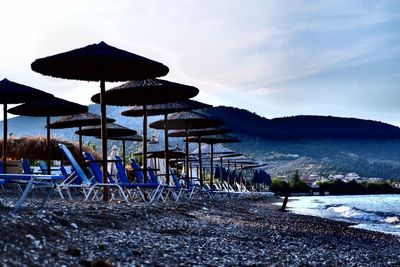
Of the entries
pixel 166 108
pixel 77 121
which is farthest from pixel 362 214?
pixel 77 121

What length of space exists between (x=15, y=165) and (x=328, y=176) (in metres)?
84.8

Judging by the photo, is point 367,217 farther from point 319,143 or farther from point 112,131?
point 319,143

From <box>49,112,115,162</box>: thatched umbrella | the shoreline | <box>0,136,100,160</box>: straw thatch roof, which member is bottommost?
the shoreline

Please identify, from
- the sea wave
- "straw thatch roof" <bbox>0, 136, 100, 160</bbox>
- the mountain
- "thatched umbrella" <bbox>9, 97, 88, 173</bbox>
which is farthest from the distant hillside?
"thatched umbrella" <bbox>9, 97, 88, 173</bbox>

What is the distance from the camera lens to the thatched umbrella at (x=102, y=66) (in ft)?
24.7

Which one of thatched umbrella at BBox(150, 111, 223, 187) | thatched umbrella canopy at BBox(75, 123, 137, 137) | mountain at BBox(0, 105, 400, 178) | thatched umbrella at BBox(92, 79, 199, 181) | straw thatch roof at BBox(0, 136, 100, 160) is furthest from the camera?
mountain at BBox(0, 105, 400, 178)

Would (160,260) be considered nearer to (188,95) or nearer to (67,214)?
(67,214)

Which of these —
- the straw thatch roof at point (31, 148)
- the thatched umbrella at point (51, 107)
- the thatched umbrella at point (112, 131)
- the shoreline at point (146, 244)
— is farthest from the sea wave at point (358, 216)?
the shoreline at point (146, 244)

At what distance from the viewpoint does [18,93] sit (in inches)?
390

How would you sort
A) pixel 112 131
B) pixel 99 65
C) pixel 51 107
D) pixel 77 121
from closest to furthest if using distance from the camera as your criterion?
pixel 99 65 < pixel 51 107 < pixel 77 121 < pixel 112 131

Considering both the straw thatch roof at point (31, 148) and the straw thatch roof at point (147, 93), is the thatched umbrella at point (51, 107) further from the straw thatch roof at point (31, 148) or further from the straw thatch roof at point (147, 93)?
the straw thatch roof at point (31, 148)

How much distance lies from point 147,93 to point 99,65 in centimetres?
213

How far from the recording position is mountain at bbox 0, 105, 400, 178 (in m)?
90.7

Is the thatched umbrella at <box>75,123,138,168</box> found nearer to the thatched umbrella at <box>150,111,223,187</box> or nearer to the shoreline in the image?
the thatched umbrella at <box>150,111,223,187</box>
